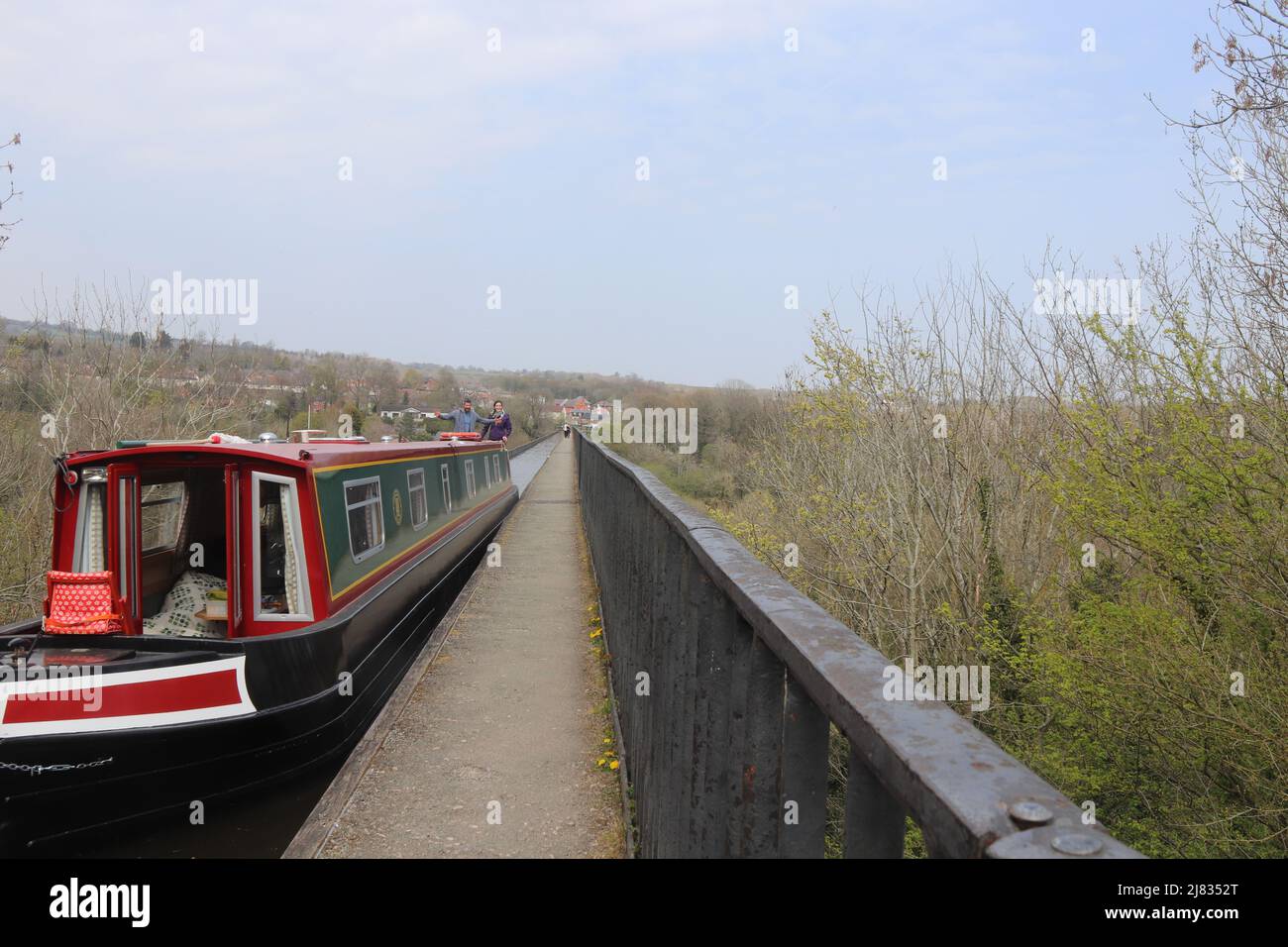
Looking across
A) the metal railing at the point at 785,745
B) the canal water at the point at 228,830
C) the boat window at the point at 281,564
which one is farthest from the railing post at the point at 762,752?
the boat window at the point at 281,564

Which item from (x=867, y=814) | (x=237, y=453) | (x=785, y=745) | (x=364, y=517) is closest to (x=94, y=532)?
(x=237, y=453)

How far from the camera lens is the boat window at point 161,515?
6789mm

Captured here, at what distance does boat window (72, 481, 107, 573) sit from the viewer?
625 centimetres

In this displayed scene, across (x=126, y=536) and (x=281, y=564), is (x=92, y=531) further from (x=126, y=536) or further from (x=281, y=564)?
(x=281, y=564)

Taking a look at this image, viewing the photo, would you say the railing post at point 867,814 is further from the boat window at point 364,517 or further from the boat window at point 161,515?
the boat window at point 364,517

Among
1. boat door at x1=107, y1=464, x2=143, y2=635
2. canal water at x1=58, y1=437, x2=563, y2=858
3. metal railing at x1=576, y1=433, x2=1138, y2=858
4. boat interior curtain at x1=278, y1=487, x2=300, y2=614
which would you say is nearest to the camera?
metal railing at x1=576, y1=433, x2=1138, y2=858

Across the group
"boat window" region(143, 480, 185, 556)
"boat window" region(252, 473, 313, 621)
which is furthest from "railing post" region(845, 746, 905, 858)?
"boat window" region(143, 480, 185, 556)

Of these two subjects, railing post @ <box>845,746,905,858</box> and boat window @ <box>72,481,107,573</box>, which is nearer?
railing post @ <box>845,746,905,858</box>

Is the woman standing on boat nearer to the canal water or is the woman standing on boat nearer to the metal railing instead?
the canal water

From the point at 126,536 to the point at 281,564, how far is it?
1.02m

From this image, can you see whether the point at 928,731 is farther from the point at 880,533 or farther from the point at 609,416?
the point at 609,416

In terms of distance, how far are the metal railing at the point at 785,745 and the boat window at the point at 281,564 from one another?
366cm

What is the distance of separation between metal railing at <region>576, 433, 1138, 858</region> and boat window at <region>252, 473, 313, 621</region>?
3657 mm
